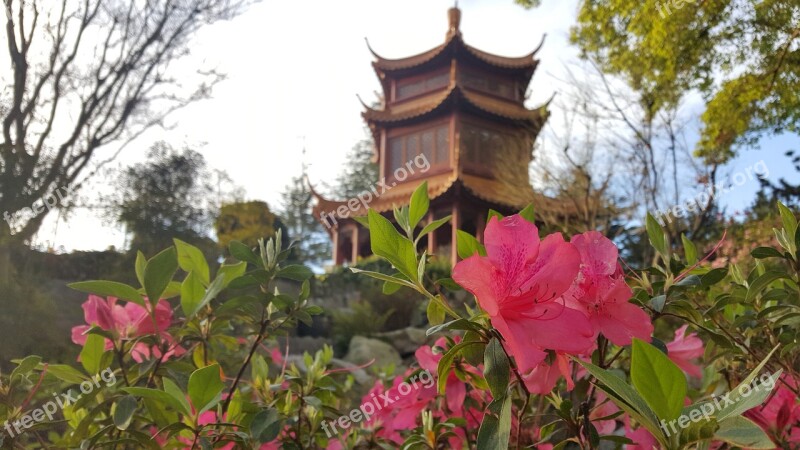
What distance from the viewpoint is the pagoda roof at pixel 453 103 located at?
11438 mm

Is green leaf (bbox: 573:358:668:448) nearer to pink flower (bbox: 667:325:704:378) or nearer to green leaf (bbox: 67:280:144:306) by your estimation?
pink flower (bbox: 667:325:704:378)

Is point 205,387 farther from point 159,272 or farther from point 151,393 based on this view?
point 159,272

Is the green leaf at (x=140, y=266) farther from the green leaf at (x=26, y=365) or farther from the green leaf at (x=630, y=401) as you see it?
the green leaf at (x=630, y=401)

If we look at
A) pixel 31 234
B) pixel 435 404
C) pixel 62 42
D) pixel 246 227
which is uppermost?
pixel 62 42

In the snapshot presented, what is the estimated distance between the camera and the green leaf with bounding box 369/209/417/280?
1.70ft

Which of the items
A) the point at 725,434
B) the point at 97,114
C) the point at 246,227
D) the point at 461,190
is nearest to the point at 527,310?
the point at 725,434

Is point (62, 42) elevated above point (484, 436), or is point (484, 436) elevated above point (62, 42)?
point (62, 42)

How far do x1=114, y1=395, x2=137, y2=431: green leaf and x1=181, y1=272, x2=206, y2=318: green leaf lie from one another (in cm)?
12

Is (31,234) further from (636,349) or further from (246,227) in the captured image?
(636,349)

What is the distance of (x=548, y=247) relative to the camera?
49 centimetres

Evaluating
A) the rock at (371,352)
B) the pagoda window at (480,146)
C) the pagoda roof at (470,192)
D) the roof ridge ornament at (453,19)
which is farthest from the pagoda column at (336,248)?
the rock at (371,352)

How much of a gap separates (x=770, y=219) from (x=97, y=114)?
8.63 meters

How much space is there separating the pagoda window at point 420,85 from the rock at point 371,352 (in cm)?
717

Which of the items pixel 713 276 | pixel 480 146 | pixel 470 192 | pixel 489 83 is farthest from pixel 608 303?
pixel 489 83
